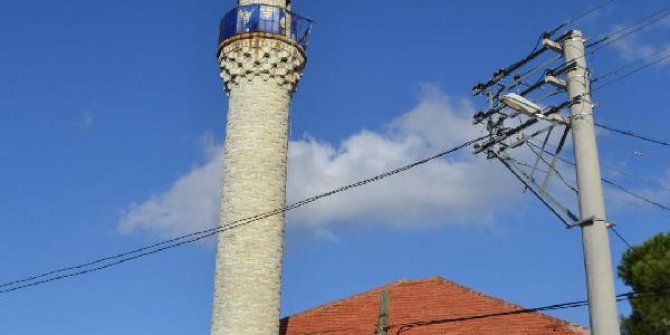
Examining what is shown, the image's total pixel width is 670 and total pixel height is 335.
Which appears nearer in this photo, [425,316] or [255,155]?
[255,155]

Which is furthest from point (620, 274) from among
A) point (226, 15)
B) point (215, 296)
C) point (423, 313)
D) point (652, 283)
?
point (226, 15)

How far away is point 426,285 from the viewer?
25984mm

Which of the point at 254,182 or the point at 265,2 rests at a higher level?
the point at 265,2

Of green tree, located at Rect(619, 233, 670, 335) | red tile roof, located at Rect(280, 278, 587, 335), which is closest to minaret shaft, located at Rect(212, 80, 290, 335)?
red tile roof, located at Rect(280, 278, 587, 335)

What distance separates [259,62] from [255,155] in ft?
10.5

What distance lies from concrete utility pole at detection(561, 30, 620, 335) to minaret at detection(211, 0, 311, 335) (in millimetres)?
11804

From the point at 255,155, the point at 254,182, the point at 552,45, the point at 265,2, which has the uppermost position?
the point at 265,2

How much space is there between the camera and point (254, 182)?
22875 mm

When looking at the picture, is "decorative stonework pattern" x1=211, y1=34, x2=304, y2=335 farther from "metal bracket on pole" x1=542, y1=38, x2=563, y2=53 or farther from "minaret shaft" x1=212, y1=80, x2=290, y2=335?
"metal bracket on pole" x1=542, y1=38, x2=563, y2=53

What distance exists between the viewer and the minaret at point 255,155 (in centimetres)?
2178

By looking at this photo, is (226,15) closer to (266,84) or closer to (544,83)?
(266,84)

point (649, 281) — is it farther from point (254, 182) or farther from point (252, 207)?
point (254, 182)

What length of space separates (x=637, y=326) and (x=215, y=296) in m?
11.7

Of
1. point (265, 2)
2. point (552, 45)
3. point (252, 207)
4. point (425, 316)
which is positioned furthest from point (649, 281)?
point (265, 2)
